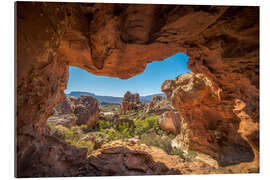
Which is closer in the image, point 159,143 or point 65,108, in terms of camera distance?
point 159,143

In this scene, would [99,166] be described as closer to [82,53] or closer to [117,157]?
[117,157]

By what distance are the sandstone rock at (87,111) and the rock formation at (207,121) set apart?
8879 mm

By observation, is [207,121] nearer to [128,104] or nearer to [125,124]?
[125,124]

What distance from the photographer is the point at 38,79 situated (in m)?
1.54

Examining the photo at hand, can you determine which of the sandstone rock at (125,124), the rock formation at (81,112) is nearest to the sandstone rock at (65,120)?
the rock formation at (81,112)

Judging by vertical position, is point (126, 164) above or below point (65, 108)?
above

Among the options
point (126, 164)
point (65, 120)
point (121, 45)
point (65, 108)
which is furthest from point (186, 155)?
point (65, 108)

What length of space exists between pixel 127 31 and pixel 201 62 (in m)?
2.04

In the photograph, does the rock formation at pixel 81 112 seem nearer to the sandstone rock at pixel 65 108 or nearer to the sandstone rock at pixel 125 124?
the sandstone rock at pixel 65 108

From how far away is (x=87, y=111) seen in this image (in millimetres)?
10664

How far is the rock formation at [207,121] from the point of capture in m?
3.14

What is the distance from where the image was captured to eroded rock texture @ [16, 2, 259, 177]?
1465mm

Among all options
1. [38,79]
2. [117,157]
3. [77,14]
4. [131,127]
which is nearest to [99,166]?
[117,157]

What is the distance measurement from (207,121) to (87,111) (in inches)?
405
